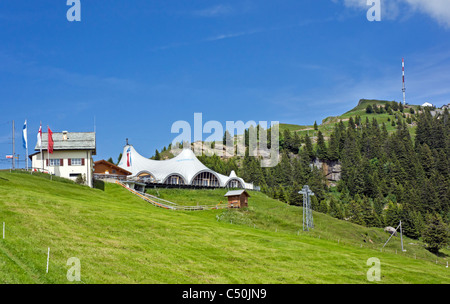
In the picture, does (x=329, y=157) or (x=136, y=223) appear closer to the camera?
(x=136, y=223)

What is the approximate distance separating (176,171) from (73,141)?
114ft

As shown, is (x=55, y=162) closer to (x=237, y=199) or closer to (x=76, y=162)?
(x=76, y=162)

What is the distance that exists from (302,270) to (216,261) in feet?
19.2

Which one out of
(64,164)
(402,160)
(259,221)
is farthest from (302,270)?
(402,160)

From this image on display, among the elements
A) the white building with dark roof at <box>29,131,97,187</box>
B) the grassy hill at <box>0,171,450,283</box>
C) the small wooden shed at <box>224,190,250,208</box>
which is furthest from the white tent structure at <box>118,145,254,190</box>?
the grassy hill at <box>0,171,450,283</box>

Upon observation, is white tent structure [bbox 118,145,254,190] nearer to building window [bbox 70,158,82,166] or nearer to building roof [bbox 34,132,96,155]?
building roof [bbox 34,132,96,155]

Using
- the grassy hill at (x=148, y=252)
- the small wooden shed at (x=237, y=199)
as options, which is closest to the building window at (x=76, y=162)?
the small wooden shed at (x=237, y=199)

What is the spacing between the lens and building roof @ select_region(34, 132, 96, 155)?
2889 inches

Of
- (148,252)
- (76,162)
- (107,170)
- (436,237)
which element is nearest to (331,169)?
(436,237)

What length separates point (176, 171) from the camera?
10631cm

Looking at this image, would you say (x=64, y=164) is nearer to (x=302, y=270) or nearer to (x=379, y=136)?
(x=302, y=270)

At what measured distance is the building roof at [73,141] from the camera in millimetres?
73375

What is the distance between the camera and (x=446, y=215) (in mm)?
130125

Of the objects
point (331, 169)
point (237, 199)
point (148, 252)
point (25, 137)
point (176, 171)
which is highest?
point (25, 137)
